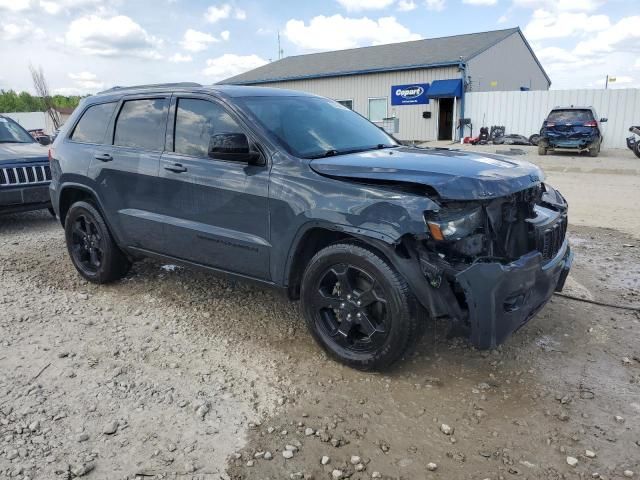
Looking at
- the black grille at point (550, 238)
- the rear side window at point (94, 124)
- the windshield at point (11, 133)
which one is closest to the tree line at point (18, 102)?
the windshield at point (11, 133)

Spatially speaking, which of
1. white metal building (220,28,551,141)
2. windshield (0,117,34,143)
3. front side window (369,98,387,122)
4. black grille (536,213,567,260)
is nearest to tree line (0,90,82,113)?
white metal building (220,28,551,141)

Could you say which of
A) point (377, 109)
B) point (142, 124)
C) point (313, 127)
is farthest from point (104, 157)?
point (377, 109)

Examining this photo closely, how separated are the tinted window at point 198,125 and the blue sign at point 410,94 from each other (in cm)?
2381

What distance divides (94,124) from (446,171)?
11.5 ft

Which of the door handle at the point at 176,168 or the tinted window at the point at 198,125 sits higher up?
the tinted window at the point at 198,125

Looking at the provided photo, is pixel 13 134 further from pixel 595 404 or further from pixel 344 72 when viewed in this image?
pixel 344 72

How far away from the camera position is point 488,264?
2932 mm

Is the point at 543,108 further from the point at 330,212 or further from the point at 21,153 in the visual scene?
the point at 330,212

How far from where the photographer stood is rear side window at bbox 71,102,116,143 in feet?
16.1

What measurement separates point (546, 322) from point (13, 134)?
844 centimetres

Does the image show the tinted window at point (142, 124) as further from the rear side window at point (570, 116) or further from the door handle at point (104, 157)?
the rear side window at point (570, 116)

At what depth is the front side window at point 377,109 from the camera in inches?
1108

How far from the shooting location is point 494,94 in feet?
79.2

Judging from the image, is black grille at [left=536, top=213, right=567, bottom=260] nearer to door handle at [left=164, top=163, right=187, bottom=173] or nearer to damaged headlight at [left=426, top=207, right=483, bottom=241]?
damaged headlight at [left=426, top=207, right=483, bottom=241]
